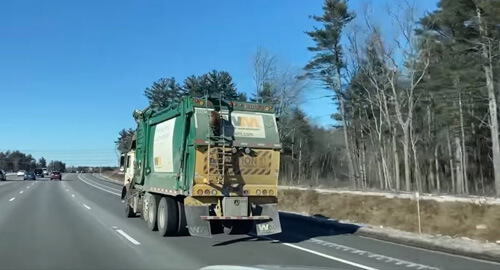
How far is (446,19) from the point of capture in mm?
37500

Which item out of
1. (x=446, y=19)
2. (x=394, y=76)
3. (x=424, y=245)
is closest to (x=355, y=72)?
(x=394, y=76)

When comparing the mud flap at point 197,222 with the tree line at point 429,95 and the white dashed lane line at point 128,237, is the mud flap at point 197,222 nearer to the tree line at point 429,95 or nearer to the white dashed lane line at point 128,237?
the white dashed lane line at point 128,237

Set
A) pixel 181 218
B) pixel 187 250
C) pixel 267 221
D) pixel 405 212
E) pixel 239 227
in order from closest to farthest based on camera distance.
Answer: pixel 187 250 < pixel 267 221 < pixel 181 218 < pixel 239 227 < pixel 405 212

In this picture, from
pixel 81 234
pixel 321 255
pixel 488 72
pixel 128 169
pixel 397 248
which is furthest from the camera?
pixel 488 72

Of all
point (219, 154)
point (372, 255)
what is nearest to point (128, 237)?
point (219, 154)

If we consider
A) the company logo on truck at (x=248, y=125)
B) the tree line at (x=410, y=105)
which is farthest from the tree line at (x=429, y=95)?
the company logo on truck at (x=248, y=125)

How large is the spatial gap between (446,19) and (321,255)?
31532 mm

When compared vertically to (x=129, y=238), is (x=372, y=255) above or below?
below

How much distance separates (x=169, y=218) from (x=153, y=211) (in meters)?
1.57

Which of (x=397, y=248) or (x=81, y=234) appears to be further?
(x=81, y=234)

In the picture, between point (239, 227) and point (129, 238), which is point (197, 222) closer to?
point (129, 238)

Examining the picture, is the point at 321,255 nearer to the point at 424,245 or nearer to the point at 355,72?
the point at 424,245

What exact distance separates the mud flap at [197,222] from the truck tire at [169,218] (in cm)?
144

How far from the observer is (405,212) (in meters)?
21.6
